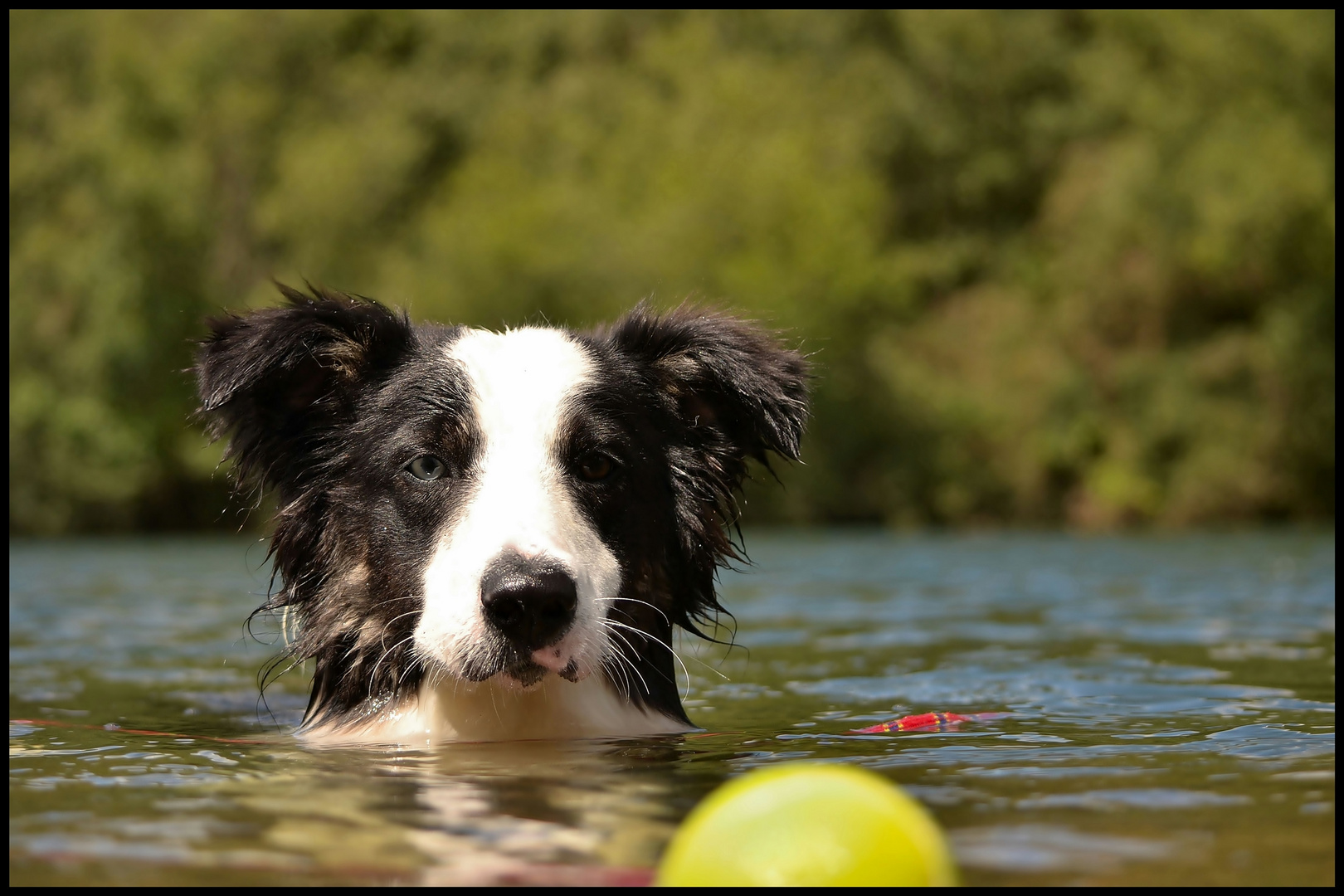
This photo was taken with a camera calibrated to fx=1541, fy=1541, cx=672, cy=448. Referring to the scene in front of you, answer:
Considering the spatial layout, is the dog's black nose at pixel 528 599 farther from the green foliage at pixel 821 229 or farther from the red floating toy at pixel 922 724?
the green foliage at pixel 821 229

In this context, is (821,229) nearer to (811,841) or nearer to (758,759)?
(758,759)

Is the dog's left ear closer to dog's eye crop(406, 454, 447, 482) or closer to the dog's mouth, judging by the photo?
dog's eye crop(406, 454, 447, 482)

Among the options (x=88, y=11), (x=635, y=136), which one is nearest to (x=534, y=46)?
(x=635, y=136)

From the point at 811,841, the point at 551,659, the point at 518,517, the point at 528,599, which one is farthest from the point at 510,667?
the point at 811,841

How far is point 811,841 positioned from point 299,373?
345cm

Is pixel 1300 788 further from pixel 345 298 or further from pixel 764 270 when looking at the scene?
pixel 764 270

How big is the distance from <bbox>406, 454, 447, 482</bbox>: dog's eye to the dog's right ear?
1.75 ft

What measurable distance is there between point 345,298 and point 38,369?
32.4 m

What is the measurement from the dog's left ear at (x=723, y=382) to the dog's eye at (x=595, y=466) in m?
0.64

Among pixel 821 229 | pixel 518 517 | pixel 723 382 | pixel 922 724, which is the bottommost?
pixel 922 724

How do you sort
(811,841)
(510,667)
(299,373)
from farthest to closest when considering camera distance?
(299,373) < (510,667) < (811,841)

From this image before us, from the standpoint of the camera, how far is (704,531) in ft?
18.9

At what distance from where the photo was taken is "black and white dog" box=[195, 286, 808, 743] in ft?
15.9

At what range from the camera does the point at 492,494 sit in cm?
498
